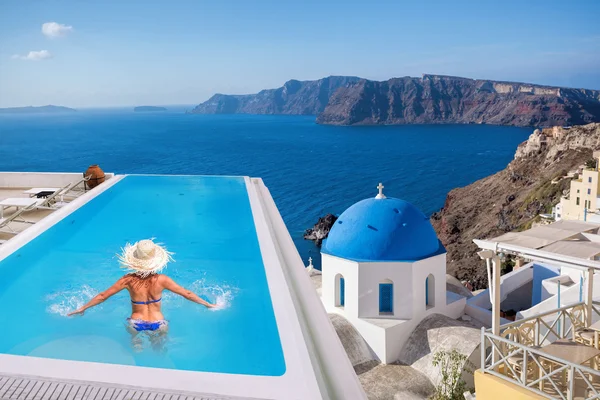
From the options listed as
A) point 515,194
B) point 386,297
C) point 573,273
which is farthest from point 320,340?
point 515,194

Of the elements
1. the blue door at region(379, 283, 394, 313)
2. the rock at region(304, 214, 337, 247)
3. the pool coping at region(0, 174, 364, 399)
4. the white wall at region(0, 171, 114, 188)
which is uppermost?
the white wall at region(0, 171, 114, 188)

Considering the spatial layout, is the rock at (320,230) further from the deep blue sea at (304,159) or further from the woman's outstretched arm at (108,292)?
the woman's outstretched arm at (108,292)

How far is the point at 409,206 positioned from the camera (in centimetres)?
1047

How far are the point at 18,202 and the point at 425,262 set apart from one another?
281 inches

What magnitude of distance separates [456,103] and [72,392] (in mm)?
147525

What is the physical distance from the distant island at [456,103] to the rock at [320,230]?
3710 inches

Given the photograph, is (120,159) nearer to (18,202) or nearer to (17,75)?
(17,75)

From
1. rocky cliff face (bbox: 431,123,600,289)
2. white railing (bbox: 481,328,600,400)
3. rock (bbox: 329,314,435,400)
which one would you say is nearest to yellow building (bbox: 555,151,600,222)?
rocky cliff face (bbox: 431,123,600,289)

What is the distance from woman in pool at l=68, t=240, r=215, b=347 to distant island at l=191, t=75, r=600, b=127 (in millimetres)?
125235

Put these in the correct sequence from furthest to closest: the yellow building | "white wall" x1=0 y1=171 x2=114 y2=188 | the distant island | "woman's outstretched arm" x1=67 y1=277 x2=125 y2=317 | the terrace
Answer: the distant island
the yellow building
"white wall" x1=0 y1=171 x2=114 y2=188
the terrace
"woman's outstretched arm" x1=67 y1=277 x2=125 y2=317

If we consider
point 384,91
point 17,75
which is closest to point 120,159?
point 17,75

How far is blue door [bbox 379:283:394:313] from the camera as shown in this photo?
10102 millimetres

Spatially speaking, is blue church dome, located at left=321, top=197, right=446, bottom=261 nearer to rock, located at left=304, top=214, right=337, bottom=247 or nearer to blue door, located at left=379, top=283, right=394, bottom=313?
blue door, located at left=379, top=283, right=394, bottom=313

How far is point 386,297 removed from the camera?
10.2 m
